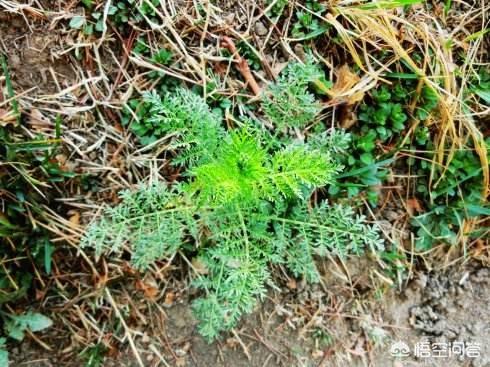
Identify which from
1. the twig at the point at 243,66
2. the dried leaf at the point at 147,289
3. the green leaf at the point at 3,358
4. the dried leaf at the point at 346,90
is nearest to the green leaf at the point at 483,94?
the dried leaf at the point at 346,90

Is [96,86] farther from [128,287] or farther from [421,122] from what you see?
[421,122]

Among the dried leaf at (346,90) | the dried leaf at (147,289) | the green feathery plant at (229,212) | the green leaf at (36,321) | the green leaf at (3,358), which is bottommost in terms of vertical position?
the green leaf at (3,358)

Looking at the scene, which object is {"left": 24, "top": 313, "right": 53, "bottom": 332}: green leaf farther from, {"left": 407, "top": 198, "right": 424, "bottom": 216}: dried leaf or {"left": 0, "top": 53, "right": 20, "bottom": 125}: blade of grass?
{"left": 407, "top": 198, "right": 424, "bottom": 216}: dried leaf

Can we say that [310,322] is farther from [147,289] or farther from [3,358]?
[3,358]

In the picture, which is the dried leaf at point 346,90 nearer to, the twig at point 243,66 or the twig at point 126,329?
the twig at point 243,66

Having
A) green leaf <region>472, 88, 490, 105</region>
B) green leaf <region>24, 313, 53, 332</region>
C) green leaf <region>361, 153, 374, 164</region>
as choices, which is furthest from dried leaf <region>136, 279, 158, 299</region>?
green leaf <region>472, 88, 490, 105</region>

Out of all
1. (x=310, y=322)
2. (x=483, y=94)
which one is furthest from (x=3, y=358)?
(x=483, y=94)
